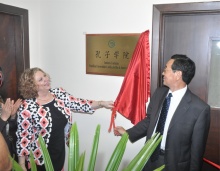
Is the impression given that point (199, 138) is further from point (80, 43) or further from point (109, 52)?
point (80, 43)

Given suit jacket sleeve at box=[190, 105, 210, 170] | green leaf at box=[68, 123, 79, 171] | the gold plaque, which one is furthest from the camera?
the gold plaque

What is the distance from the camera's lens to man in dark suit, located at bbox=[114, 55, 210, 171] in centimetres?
159

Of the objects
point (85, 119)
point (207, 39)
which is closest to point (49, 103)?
point (85, 119)

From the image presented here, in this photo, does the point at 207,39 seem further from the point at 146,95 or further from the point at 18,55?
the point at 18,55

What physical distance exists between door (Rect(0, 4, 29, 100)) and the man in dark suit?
1.41 m

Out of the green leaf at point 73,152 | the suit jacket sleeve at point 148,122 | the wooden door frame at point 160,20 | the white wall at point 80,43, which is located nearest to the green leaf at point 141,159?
the green leaf at point 73,152

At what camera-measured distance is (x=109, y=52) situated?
223cm

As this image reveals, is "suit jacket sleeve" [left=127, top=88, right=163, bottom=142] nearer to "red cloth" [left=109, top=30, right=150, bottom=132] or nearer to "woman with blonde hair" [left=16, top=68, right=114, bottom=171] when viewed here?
"red cloth" [left=109, top=30, right=150, bottom=132]

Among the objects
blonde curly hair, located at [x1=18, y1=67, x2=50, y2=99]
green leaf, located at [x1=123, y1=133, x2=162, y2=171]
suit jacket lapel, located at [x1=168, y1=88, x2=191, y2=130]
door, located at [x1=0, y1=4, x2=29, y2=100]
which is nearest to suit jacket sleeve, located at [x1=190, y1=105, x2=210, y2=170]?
suit jacket lapel, located at [x1=168, y1=88, x2=191, y2=130]

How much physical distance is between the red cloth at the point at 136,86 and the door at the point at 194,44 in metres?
0.06

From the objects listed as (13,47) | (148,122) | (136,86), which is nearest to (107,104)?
(136,86)

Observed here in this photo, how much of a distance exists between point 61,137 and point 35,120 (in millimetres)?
269

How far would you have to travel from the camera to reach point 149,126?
180 centimetres

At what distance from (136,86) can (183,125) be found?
1.99 ft
